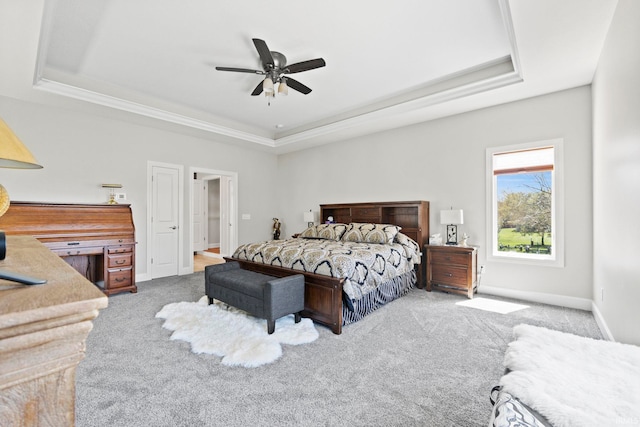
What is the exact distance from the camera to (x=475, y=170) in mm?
4230

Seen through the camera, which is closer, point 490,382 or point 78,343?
point 78,343

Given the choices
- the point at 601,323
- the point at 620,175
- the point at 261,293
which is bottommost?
the point at 601,323

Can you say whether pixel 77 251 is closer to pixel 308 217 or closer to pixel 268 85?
pixel 268 85

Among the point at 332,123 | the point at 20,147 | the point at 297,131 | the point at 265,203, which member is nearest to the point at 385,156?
the point at 332,123

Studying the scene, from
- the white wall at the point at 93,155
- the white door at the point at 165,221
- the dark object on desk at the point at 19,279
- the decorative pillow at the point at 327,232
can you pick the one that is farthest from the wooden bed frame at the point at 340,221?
the dark object on desk at the point at 19,279

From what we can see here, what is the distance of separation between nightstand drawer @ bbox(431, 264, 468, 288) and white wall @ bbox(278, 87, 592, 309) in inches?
17.5

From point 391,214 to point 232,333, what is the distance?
3244 mm

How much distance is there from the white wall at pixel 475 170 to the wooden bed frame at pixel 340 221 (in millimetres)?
262

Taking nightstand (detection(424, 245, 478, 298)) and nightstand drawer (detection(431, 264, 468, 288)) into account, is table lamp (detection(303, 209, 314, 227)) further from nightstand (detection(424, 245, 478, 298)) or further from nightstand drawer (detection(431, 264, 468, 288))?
nightstand drawer (detection(431, 264, 468, 288))

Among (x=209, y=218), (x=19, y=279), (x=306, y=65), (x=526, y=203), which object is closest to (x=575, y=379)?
(x=19, y=279)

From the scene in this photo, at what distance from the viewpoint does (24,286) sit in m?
0.55

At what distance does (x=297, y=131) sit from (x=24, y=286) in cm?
561

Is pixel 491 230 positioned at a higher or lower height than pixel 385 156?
lower

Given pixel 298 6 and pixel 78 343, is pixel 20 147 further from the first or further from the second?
pixel 298 6
